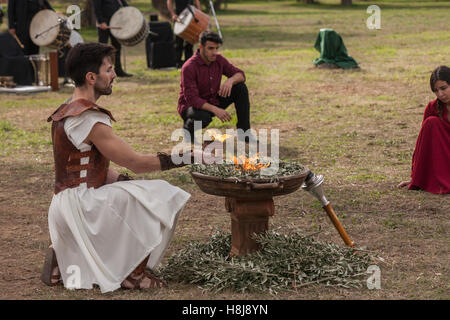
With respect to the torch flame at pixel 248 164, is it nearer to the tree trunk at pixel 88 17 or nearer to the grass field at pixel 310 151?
the grass field at pixel 310 151

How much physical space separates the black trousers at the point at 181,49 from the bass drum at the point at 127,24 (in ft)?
4.56

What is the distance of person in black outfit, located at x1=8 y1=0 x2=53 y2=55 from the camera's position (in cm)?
1298

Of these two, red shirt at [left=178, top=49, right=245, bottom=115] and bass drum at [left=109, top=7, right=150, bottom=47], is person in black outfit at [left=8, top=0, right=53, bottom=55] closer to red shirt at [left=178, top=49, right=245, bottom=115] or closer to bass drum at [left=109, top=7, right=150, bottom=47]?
bass drum at [left=109, top=7, right=150, bottom=47]

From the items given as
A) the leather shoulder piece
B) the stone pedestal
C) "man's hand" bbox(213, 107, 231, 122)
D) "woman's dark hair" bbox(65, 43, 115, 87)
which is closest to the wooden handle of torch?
the stone pedestal

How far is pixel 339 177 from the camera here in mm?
7230

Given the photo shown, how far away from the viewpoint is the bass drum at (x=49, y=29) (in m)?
12.7

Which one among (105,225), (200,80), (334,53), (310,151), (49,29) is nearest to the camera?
(105,225)

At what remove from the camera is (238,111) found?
8477 millimetres

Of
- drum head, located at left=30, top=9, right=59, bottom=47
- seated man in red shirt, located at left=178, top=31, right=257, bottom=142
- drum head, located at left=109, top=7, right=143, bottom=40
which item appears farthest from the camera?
drum head, located at left=109, top=7, right=143, bottom=40

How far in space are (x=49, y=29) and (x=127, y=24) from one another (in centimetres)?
154

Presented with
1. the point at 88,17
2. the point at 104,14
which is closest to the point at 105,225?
the point at 104,14

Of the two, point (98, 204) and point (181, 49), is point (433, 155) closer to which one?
point (98, 204)

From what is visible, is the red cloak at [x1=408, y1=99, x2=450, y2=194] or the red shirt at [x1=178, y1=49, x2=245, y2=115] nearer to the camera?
the red cloak at [x1=408, y1=99, x2=450, y2=194]

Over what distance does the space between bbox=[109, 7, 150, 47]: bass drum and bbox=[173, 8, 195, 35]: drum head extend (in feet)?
2.35
